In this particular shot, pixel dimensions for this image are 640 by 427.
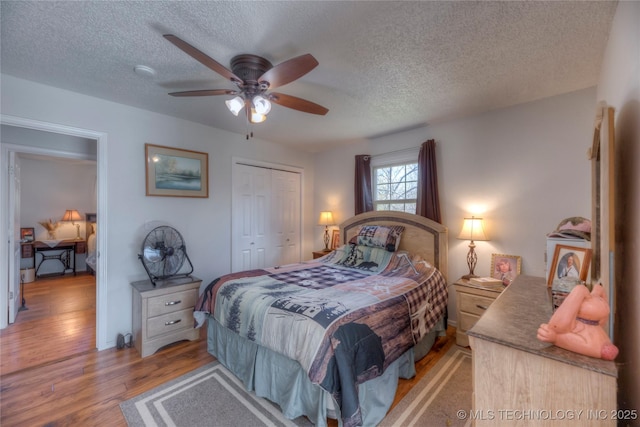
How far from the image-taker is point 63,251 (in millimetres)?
5547

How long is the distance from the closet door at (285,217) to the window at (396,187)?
141 centimetres

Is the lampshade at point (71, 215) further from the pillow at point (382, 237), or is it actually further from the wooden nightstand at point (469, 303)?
the wooden nightstand at point (469, 303)

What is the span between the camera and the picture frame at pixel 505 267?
2.64 meters

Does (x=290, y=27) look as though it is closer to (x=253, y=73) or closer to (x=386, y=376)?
(x=253, y=73)

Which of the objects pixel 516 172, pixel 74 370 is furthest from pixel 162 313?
pixel 516 172

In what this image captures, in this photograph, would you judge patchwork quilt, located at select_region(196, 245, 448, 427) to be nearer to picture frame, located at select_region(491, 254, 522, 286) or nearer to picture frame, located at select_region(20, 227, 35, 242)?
picture frame, located at select_region(491, 254, 522, 286)

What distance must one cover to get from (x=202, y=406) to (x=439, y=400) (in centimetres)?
167

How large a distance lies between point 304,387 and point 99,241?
250 centimetres

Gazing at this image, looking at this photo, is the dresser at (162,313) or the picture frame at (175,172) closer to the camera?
the dresser at (162,313)

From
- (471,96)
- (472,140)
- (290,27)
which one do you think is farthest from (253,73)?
(472,140)

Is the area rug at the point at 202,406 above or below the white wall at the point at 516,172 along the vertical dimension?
below

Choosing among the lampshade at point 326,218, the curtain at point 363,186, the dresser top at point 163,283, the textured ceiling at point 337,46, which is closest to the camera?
the textured ceiling at point 337,46

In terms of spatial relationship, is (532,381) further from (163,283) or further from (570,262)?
(163,283)
